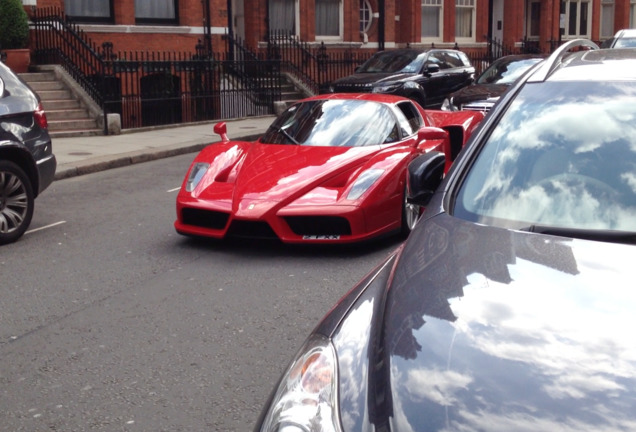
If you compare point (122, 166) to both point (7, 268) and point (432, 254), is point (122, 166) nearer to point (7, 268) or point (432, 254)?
point (7, 268)

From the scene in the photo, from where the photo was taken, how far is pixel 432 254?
312 cm

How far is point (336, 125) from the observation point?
9.04 metres

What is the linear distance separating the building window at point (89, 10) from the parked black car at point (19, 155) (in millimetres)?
12735

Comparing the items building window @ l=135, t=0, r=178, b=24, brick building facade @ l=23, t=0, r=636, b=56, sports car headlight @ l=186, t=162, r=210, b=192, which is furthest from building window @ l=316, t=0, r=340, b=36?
sports car headlight @ l=186, t=162, r=210, b=192

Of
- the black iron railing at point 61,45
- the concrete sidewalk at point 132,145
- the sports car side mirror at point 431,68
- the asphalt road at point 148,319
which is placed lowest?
the concrete sidewalk at point 132,145

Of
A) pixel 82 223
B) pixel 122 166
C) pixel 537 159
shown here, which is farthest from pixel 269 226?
pixel 122 166

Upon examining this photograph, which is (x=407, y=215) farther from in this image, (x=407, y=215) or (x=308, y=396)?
(x=308, y=396)

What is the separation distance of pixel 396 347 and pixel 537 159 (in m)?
1.46

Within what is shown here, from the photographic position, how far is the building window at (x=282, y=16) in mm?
27297

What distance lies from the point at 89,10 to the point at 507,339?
20.7 metres

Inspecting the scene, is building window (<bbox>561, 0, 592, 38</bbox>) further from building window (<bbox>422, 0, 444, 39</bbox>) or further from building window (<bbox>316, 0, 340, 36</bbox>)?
building window (<bbox>316, 0, 340, 36</bbox>)

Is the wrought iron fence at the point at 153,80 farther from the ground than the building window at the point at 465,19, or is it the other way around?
the building window at the point at 465,19

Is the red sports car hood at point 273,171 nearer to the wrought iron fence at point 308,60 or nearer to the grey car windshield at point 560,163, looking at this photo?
the grey car windshield at point 560,163

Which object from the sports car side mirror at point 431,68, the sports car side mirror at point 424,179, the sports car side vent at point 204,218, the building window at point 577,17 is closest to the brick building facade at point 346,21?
the building window at point 577,17
